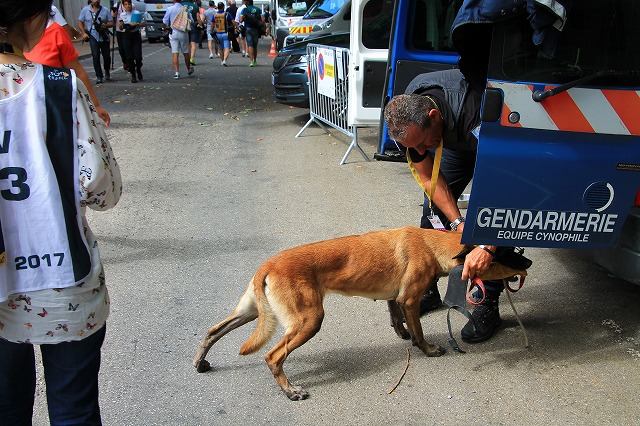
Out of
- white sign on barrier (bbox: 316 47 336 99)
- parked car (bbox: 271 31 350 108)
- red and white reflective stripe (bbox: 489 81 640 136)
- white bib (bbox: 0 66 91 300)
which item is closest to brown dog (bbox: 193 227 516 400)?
red and white reflective stripe (bbox: 489 81 640 136)

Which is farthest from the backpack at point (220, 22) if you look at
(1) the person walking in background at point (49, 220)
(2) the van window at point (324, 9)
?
(1) the person walking in background at point (49, 220)

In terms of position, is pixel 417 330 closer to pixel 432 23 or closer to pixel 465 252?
pixel 465 252

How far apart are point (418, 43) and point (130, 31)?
10.1 metres

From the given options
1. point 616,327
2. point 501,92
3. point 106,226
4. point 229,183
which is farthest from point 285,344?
point 229,183

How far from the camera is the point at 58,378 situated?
6.16 feet

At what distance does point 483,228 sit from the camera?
10.7 feet

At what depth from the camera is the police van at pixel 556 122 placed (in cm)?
302

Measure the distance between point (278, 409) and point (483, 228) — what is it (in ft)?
4.72

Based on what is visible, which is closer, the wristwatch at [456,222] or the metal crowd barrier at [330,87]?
the wristwatch at [456,222]

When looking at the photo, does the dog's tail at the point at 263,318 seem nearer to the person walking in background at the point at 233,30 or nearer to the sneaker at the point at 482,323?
the sneaker at the point at 482,323

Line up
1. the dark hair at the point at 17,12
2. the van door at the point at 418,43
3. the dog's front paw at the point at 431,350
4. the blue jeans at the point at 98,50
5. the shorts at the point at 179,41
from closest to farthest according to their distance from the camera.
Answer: the dark hair at the point at 17,12 → the dog's front paw at the point at 431,350 → the van door at the point at 418,43 → the blue jeans at the point at 98,50 → the shorts at the point at 179,41

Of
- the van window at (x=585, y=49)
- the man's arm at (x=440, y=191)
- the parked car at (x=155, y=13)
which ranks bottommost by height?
the parked car at (x=155, y=13)

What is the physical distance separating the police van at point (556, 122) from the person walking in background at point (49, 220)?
1.95 m

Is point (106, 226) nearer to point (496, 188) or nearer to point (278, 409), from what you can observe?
point (278, 409)
